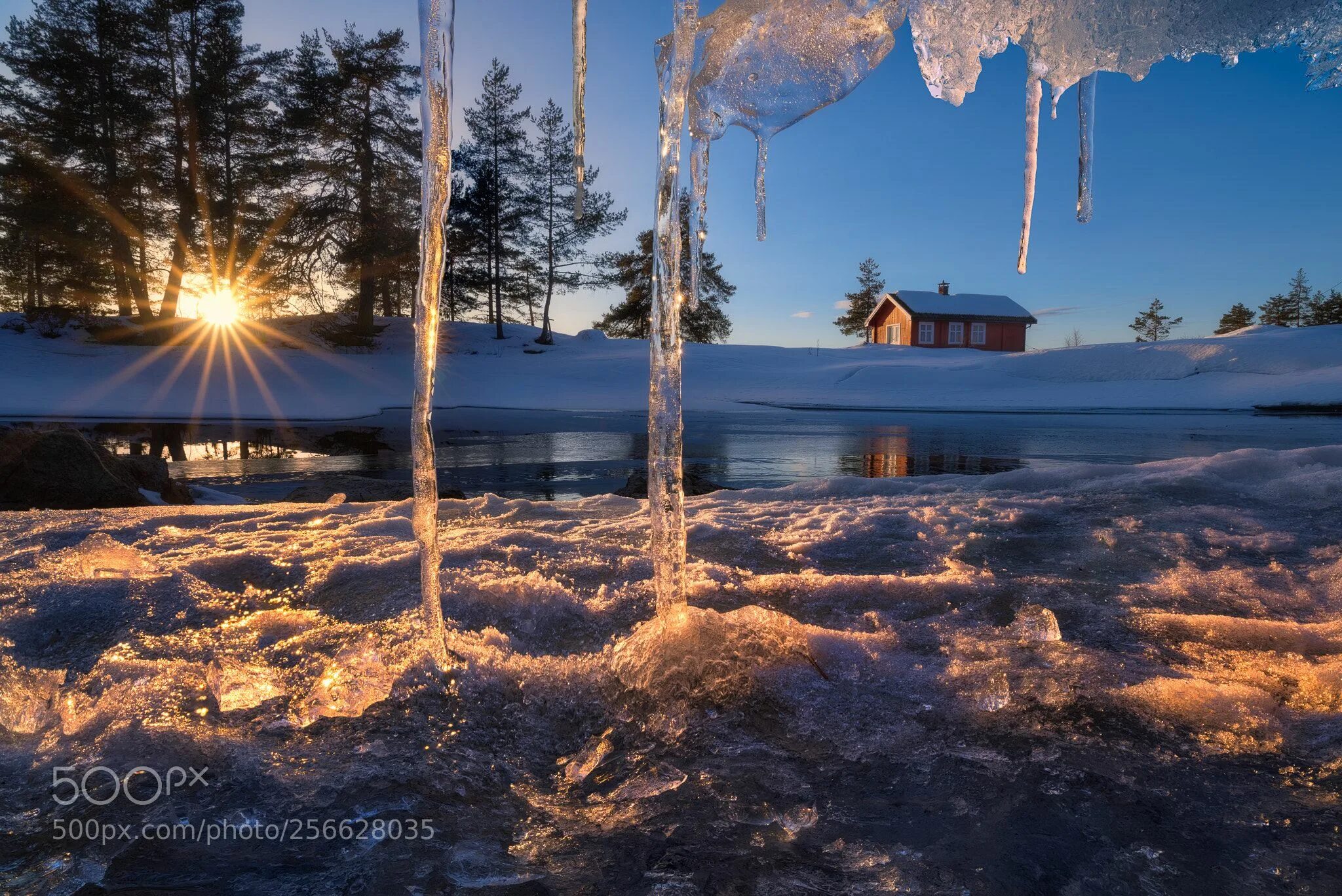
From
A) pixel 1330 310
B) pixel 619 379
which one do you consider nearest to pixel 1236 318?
pixel 1330 310

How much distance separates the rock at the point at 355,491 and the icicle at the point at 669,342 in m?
3.13

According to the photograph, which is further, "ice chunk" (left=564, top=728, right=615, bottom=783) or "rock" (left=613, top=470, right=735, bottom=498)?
"rock" (left=613, top=470, right=735, bottom=498)

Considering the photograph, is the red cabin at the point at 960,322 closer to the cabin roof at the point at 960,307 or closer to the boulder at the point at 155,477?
the cabin roof at the point at 960,307

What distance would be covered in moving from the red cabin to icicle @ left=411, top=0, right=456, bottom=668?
3976 centimetres

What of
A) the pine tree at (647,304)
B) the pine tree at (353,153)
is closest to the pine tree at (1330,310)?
the pine tree at (647,304)

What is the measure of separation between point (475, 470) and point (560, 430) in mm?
5196

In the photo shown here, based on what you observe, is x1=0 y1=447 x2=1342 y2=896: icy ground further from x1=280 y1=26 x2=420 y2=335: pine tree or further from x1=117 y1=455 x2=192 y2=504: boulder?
x1=280 y1=26 x2=420 y2=335: pine tree

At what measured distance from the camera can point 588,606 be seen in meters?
2.84

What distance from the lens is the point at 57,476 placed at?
17.0 ft

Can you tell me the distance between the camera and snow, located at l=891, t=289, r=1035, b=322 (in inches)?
1577

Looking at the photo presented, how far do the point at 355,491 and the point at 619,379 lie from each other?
1957 cm

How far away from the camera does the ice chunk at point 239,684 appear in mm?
2041

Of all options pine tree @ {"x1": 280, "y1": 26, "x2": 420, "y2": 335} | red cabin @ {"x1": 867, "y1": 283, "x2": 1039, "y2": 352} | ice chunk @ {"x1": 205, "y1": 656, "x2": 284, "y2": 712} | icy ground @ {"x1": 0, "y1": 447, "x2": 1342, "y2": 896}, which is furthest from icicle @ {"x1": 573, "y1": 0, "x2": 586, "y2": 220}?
red cabin @ {"x1": 867, "y1": 283, "x2": 1039, "y2": 352}

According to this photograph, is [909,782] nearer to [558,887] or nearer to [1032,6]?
[558,887]
